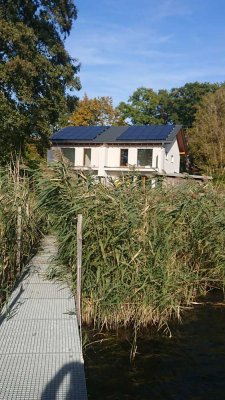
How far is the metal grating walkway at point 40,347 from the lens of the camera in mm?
3533

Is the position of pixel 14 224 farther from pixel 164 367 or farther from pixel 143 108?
pixel 143 108

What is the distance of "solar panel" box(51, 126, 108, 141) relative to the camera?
105 feet

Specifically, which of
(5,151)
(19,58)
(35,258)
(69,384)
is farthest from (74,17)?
(69,384)

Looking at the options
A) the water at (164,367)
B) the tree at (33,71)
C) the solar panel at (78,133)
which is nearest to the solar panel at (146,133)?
the solar panel at (78,133)

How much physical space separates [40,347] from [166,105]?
5198cm

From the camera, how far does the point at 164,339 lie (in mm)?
5902

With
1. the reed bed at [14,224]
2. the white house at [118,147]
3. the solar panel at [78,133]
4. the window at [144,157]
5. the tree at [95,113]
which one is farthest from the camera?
the tree at [95,113]

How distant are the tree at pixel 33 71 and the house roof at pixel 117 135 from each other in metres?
9.23

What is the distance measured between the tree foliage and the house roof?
49.9 feet

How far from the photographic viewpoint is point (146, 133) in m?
32.1

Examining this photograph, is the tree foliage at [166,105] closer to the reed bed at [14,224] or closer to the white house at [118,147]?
the white house at [118,147]

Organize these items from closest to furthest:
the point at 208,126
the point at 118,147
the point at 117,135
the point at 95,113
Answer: the point at 118,147 → the point at 117,135 → the point at 208,126 → the point at 95,113

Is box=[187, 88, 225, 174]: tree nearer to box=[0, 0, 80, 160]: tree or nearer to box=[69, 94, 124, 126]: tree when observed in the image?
box=[69, 94, 124, 126]: tree

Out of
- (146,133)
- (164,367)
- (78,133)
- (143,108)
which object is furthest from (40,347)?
(143,108)
